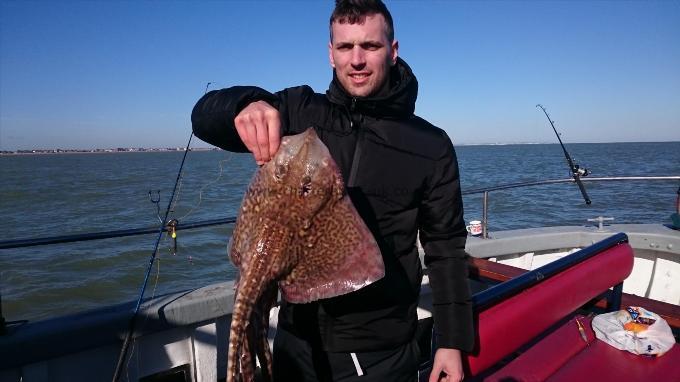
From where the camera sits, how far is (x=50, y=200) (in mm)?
23234

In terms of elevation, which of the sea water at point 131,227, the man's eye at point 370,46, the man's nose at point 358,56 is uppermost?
the man's eye at point 370,46

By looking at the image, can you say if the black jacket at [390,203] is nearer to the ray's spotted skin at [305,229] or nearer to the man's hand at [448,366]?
the man's hand at [448,366]

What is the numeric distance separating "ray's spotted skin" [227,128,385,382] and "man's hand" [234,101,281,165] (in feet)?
0.17

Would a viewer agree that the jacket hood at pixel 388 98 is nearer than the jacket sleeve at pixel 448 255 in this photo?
Yes

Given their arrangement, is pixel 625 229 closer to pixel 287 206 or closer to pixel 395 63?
pixel 395 63

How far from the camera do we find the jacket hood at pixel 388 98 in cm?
214

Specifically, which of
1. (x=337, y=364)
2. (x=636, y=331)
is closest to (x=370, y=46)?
(x=337, y=364)

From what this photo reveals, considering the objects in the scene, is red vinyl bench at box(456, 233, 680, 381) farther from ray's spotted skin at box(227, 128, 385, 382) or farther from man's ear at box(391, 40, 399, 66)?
man's ear at box(391, 40, 399, 66)

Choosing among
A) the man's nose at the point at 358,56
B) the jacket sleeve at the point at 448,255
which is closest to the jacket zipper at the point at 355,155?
the man's nose at the point at 358,56

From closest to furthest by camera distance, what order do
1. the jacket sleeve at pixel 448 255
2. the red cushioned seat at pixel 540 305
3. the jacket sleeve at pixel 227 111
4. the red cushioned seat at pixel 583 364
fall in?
the jacket sleeve at pixel 227 111 < the jacket sleeve at pixel 448 255 < the red cushioned seat at pixel 540 305 < the red cushioned seat at pixel 583 364

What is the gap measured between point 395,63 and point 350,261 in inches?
45.2

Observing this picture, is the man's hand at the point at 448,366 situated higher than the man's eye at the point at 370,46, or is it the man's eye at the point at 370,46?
the man's eye at the point at 370,46

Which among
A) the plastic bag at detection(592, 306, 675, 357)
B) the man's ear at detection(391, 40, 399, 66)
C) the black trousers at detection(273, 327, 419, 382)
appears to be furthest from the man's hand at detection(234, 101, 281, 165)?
the plastic bag at detection(592, 306, 675, 357)

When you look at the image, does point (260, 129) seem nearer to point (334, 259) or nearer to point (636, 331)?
point (334, 259)
